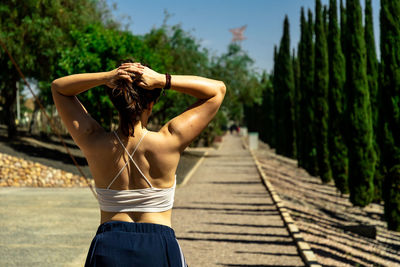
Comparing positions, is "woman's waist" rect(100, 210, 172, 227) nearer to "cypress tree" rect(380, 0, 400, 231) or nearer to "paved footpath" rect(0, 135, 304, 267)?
"paved footpath" rect(0, 135, 304, 267)

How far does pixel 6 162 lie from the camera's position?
16.6m

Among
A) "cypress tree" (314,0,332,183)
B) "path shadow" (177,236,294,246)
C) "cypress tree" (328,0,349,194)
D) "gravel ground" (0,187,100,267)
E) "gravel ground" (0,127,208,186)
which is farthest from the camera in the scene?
"cypress tree" (314,0,332,183)

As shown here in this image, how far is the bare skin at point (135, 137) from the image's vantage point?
84.2 inches

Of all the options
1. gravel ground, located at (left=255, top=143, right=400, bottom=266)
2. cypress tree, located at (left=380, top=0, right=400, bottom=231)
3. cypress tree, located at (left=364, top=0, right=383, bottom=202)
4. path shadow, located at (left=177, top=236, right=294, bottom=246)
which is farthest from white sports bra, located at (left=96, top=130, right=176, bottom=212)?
Result: cypress tree, located at (left=364, top=0, right=383, bottom=202)

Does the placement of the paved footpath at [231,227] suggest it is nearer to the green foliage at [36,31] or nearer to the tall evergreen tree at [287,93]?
the green foliage at [36,31]

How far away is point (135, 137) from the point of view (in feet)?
7.09

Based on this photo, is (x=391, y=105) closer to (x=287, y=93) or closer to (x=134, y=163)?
(x=134, y=163)

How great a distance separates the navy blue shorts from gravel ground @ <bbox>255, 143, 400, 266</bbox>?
517 cm

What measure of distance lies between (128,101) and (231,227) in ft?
24.5

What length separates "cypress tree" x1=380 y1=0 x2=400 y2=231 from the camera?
34.0ft

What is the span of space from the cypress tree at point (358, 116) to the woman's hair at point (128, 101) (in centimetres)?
1214

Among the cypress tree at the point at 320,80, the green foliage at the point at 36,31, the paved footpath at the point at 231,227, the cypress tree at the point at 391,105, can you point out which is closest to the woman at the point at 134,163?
the paved footpath at the point at 231,227

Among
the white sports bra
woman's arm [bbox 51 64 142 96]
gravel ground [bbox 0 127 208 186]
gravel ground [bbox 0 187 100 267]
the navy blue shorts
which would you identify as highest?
woman's arm [bbox 51 64 142 96]

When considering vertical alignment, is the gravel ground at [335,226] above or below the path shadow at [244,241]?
below
